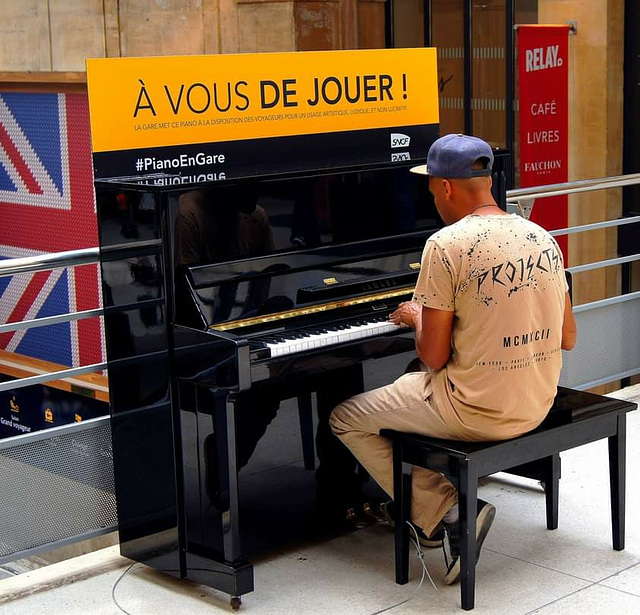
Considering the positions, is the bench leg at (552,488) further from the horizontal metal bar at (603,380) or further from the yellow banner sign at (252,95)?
the horizontal metal bar at (603,380)

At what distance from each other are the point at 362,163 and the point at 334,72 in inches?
15.3

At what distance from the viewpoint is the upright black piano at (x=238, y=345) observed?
375 centimetres

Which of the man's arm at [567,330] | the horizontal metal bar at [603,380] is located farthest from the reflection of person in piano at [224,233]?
the horizontal metal bar at [603,380]

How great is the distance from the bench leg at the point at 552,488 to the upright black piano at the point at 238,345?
683mm

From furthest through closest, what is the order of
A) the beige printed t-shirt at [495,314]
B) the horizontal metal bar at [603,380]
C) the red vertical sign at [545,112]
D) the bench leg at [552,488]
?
the red vertical sign at [545,112], the horizontal metal bar at [603,380], the bench leg at [552,488], the beige printed t-shirt at [495,314]

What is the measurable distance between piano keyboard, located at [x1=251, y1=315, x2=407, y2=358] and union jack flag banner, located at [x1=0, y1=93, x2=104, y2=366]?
6.95 meters

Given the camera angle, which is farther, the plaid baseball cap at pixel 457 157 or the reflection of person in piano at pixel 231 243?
the reflection of person in piano at pixel 231 243

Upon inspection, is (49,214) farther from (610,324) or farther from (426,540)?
(426,540)

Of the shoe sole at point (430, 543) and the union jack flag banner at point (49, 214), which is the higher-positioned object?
the union jack flag banner at point (49, 214)

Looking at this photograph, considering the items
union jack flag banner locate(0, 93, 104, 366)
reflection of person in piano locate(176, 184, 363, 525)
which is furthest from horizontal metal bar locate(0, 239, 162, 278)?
union jack flag banner locate(0, 93, 104, 366)

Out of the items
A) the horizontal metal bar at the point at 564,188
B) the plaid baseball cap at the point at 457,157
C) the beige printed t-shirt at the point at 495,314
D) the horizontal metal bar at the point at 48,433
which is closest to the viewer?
the beige printed t-shirt at the point at 495,314

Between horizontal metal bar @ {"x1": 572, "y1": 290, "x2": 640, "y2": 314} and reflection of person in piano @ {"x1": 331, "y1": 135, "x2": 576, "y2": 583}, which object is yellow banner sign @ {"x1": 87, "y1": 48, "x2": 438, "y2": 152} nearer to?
reflection of person in piano @ {"x1": 331, "y1": 135, "x2": 576, "y2": 583}

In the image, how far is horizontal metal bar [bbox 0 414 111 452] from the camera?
3885 mm

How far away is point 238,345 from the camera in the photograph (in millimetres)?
3520
